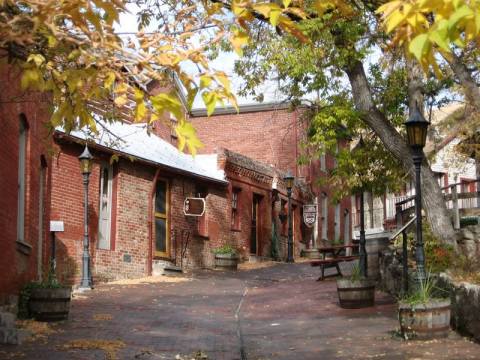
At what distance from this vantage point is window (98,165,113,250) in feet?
68.3

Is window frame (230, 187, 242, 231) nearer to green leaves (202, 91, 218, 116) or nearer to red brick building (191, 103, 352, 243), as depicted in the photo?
red brick building (191, 103, 352, 243)

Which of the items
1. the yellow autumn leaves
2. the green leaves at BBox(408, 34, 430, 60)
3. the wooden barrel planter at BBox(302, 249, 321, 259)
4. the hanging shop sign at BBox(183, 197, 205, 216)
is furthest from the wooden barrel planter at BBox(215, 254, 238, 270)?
the green leaves at BBox(408, 34, 430, 60)

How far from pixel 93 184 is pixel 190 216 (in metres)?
5.47

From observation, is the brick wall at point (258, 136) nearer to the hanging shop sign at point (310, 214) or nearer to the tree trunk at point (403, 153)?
the hanging shop sign at point (310, 214)

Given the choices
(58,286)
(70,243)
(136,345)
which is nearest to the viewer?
(136,345)

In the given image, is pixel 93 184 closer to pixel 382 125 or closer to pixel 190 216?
pixel 190 216

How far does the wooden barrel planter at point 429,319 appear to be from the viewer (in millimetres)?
10781

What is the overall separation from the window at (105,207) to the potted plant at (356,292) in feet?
26.8

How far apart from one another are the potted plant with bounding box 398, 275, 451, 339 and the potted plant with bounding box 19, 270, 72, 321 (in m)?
5.43

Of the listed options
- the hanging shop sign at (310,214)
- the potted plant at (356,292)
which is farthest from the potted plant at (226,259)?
the potted plant at (356,292)

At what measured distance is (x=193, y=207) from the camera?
81.7ft

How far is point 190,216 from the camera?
996 inches

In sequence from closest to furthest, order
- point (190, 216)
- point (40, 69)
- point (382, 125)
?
point (40, 69), point (382, 125), point (190, 216)

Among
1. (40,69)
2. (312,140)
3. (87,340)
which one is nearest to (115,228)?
(312,140)
